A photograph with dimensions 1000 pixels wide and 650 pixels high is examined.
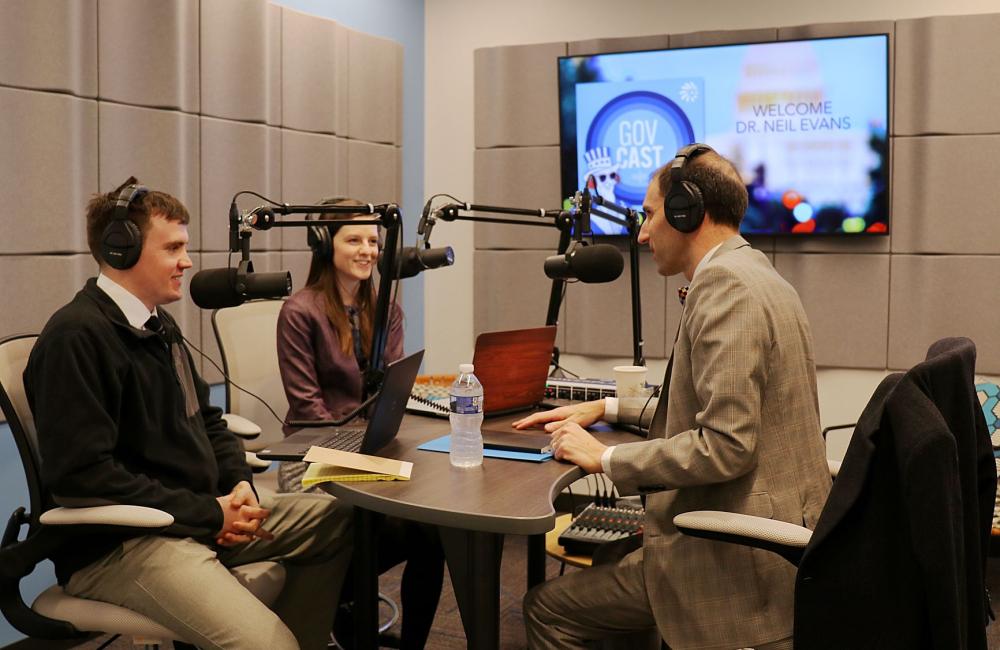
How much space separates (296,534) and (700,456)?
3.32 feet

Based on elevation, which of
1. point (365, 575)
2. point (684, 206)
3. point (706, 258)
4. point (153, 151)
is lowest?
point (365, 575)

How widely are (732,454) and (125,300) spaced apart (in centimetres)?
128

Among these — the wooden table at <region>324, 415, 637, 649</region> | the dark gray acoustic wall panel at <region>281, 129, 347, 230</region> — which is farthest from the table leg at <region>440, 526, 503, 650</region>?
the dark gray acoustic wall panel at <region>281, 129, 347, 230</region>

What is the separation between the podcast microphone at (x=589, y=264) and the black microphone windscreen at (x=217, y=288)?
804mm

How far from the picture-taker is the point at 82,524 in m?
1.91

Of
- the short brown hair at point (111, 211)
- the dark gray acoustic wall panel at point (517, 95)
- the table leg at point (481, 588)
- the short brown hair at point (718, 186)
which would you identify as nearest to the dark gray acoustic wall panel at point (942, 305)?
the dark gray acoustic wall panel at point (517, 95)

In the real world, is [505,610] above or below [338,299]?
below

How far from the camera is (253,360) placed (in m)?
3.04

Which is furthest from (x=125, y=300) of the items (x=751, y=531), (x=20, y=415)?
(x=751, y=531)

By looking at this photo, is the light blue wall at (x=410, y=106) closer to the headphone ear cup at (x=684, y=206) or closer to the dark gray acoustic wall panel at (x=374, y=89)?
the dark gray acoustic wall panel at (x=374, y=89)

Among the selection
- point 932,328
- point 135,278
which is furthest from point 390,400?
point 932,328

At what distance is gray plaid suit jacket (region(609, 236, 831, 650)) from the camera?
175 centimetres

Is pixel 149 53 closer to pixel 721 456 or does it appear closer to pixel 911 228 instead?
pixel 721 456

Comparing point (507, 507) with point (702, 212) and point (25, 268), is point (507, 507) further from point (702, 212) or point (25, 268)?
point (25, 268)
